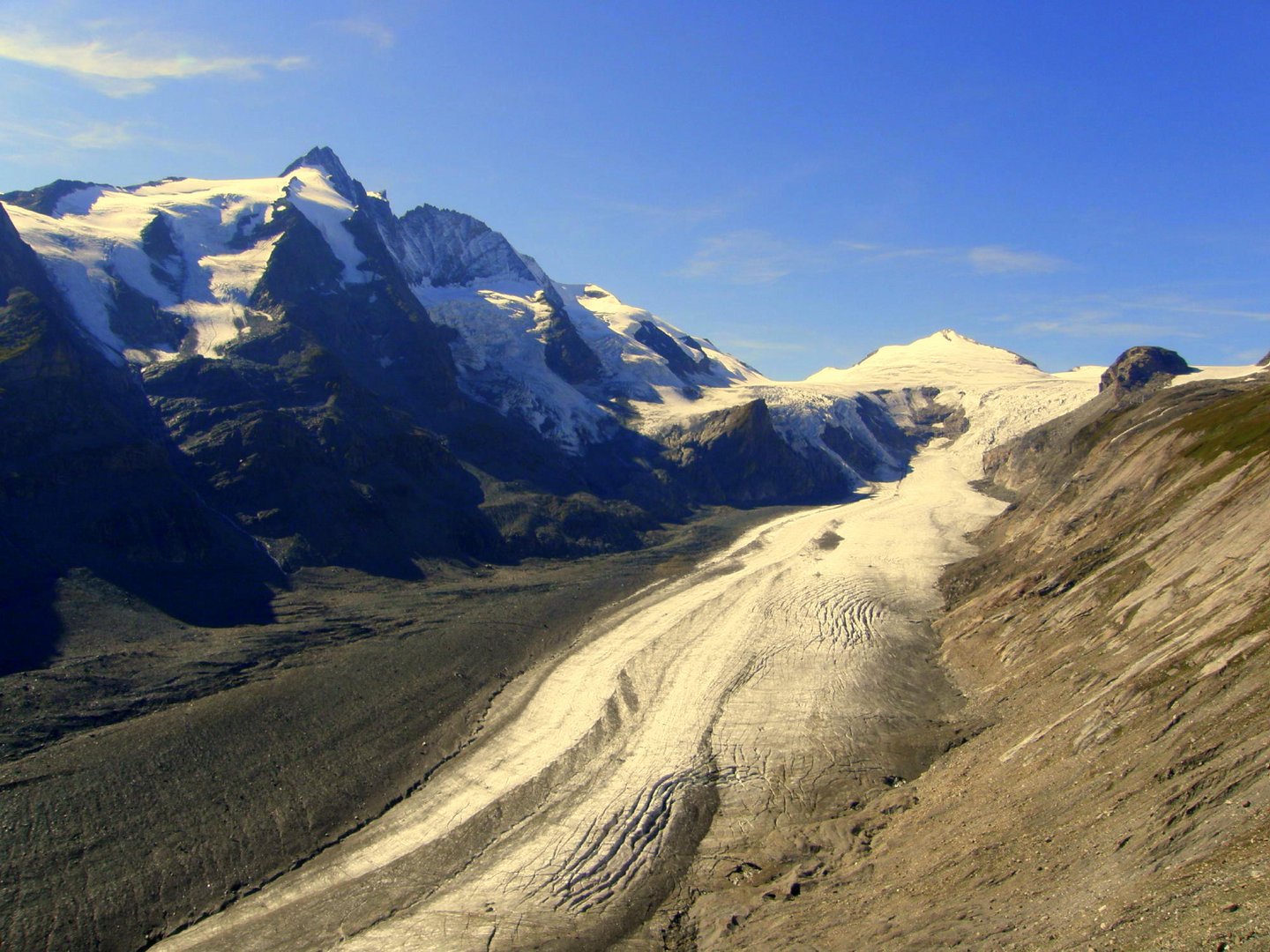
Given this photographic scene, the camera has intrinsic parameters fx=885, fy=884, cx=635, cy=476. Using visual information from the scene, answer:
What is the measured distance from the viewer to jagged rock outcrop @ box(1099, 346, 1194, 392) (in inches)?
5330

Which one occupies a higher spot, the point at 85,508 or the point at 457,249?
the point at 457,249

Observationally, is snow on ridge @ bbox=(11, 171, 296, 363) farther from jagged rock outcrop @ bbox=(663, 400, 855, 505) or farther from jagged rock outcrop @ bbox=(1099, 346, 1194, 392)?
jagged rock outcrop @ bbox=(1099, 346, 1194, 392)

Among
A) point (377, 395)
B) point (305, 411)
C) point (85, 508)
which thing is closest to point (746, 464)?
point (377, 395)

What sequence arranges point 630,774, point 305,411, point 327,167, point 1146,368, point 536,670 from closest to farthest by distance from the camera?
point 630,774 → point 536,670 → point 305,411 → point 1146,368 → point 327,167

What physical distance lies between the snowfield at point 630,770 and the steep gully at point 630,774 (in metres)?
0.09

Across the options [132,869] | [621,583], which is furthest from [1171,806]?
[621,583]

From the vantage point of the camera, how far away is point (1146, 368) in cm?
13725

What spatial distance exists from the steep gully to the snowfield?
95 mm

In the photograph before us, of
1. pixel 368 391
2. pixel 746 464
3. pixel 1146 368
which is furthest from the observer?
pixel 1146 368

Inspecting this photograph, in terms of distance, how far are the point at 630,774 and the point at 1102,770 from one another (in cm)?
1925

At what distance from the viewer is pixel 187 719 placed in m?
43.1

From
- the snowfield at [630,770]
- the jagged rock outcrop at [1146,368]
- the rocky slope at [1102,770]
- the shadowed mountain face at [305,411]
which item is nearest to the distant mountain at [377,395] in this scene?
the shadowed mountain face at [305,411]

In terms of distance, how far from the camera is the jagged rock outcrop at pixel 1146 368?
444 feet

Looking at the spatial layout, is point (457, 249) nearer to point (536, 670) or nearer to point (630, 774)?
point (536, 670)
